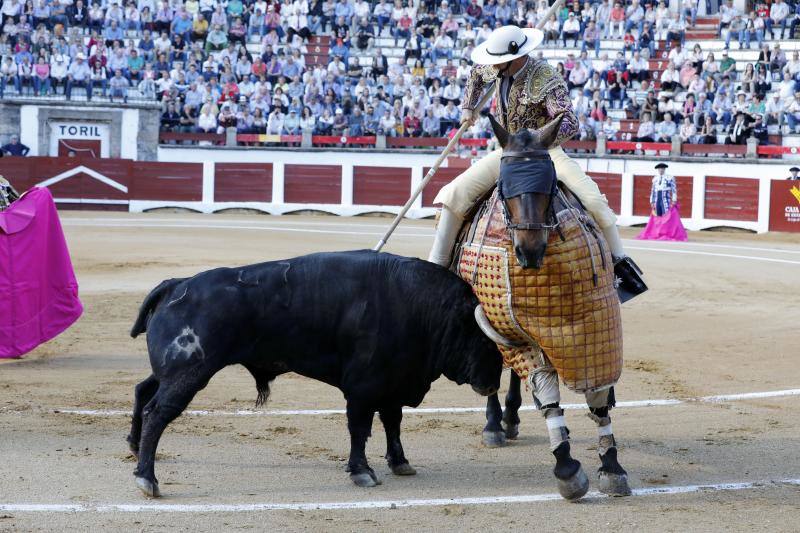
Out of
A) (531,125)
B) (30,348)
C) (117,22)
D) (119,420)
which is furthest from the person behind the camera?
(117,22)

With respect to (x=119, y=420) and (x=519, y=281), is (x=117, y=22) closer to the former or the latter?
(x=119, y=420)

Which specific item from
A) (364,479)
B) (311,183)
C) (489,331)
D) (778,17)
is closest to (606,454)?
(489,331)

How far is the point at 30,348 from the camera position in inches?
324

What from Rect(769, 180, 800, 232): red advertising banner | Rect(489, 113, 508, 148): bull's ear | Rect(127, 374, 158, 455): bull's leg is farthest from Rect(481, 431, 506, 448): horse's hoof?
Rect(769, 180, 800, 232): red advertising banner

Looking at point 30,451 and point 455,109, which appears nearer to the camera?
point 30,451

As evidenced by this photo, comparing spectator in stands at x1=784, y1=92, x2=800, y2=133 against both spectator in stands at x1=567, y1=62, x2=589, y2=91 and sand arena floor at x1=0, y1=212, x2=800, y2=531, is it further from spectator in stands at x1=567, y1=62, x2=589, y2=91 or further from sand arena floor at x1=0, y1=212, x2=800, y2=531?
sand arena floor at x1=0, y1=212, x2=800, y2=531

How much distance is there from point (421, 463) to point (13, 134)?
72.3 ft

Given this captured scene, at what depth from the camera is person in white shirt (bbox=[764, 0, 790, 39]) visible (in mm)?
25875

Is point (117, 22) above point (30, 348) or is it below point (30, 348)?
above

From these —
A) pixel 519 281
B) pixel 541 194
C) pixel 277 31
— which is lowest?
pixel 519 281

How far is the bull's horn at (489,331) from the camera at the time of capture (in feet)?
16.5

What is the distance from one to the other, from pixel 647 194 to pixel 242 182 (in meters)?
8.36

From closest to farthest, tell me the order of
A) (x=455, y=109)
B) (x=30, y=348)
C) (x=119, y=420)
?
(x=119, y=420) → (x=30, y=348) → (x=455, y=109)

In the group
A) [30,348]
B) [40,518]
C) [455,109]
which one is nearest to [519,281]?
[40,518]
